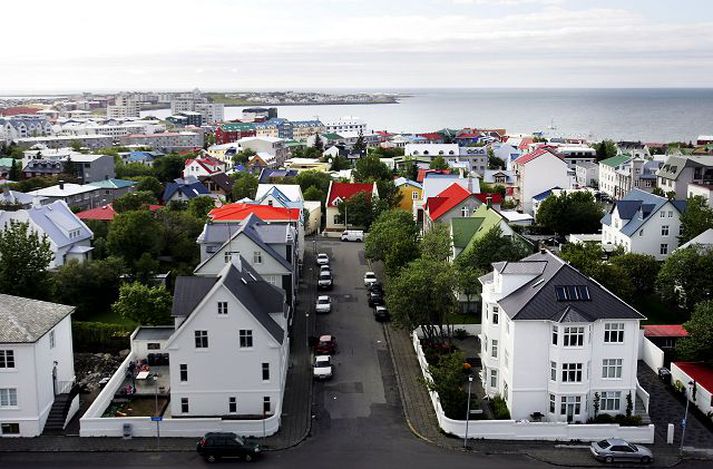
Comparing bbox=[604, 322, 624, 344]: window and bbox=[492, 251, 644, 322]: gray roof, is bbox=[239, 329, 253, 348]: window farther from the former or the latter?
bbox=[604, 322, 624, 344]: window

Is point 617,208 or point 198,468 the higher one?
point 617,208

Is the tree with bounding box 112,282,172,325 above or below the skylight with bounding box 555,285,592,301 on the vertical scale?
below

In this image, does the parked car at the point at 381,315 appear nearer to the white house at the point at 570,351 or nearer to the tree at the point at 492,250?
the tree at the point at 492,250

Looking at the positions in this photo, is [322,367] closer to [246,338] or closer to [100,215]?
[246,338]

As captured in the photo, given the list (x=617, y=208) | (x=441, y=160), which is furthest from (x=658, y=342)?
(x=441, y=160)

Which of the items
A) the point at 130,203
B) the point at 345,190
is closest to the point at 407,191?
the point at 345,190

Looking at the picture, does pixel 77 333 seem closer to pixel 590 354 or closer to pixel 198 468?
pixel 198 468

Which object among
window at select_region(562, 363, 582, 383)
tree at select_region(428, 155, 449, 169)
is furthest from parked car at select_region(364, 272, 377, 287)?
tree at select_region(428, 155, 449, 169)
